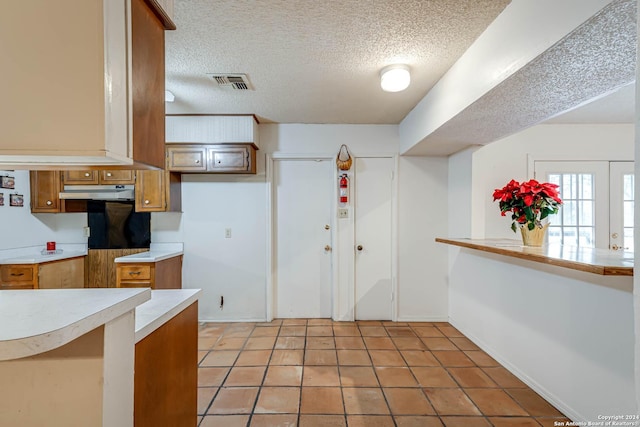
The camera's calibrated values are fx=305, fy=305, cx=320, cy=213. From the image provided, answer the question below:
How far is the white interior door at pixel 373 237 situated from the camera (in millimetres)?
3627

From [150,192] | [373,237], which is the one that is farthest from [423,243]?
[150,192]

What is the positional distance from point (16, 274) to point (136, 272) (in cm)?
113

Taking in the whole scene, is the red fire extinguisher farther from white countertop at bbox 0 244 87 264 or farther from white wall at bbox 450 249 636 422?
white countertop at bbox 0 244 87 264

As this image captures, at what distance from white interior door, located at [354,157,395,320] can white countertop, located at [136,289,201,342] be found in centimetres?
237

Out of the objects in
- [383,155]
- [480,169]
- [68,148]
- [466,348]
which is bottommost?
[466,348]

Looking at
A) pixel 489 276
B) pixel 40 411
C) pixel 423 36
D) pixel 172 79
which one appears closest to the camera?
pixel 40 411

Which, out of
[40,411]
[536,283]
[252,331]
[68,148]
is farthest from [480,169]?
[40,411]

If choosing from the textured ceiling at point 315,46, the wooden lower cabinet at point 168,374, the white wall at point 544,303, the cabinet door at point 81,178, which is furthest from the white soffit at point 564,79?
the cabinet door at point 81,178

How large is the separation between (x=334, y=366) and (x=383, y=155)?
233cm

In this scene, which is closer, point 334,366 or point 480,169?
point 334,366

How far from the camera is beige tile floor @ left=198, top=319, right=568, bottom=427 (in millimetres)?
1912

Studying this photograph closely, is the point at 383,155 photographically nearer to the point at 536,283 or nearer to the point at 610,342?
the point at 536,283

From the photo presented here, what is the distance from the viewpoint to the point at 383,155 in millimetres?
3623

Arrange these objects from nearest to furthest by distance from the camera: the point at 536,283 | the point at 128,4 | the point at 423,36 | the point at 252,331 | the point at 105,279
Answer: the point at 128,4, the point at 423,36, the point at 536,283, the point at 252,331, the point at 105,279
